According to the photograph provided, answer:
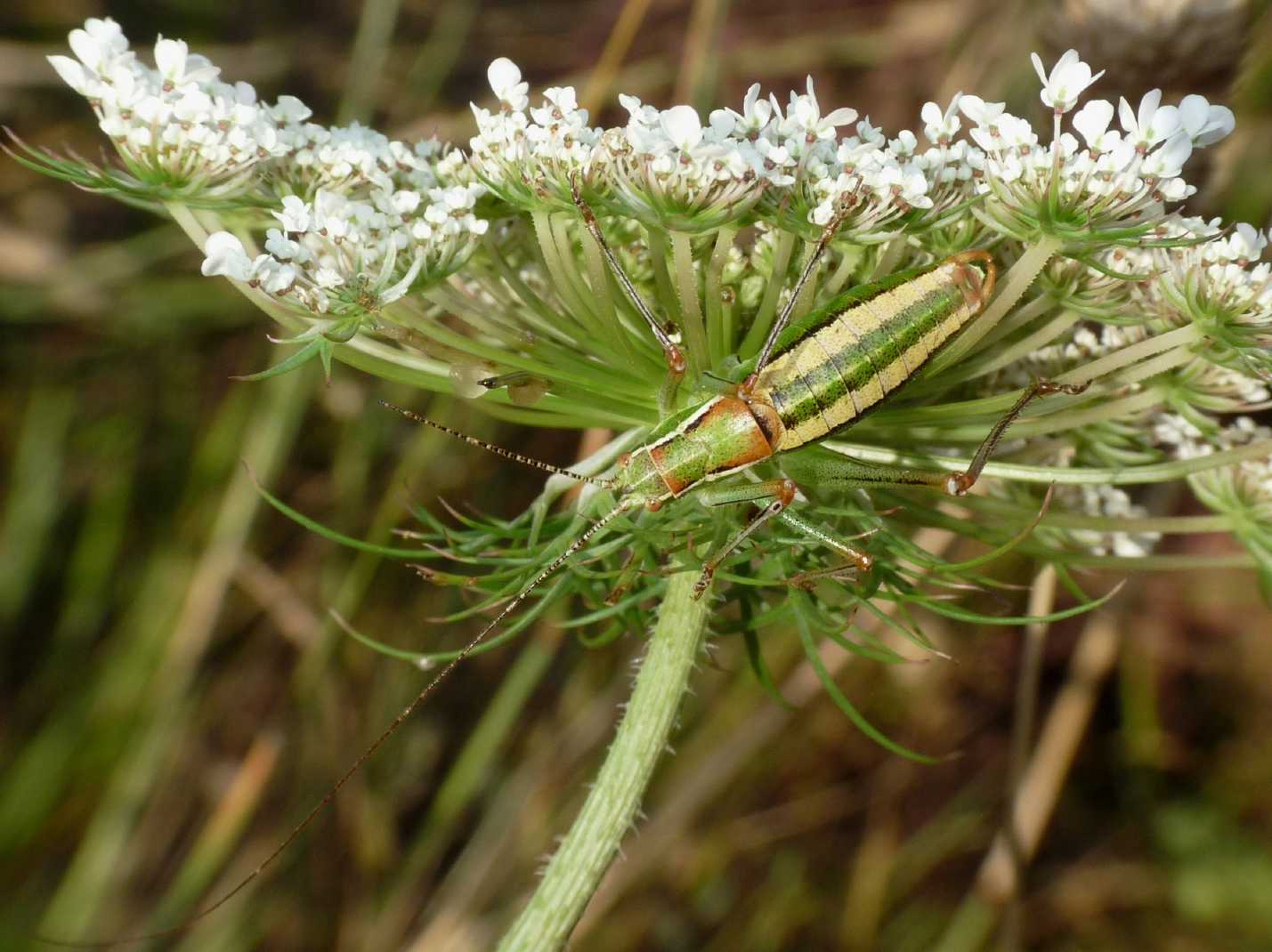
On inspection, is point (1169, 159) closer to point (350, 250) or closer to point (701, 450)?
point (701, 450)

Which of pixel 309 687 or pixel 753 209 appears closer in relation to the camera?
pixel 753 209

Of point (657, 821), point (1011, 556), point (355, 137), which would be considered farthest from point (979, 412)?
point (657, 821)

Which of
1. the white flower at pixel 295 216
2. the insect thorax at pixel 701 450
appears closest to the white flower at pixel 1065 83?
the insect thorax at pixel 701 450

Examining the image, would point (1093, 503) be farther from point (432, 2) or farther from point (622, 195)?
point (432, 2)

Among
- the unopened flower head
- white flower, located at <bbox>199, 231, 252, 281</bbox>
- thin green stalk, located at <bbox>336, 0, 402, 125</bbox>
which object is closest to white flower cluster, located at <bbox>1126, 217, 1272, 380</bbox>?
the unopened flower head

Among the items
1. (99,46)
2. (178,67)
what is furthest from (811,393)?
(99,46)

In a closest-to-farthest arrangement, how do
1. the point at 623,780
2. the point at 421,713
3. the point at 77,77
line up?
the point at 77,77 < the point at 623,780 < the point at 421,713

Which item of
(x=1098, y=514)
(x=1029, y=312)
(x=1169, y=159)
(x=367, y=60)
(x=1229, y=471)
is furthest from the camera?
(x=367, y=60)
